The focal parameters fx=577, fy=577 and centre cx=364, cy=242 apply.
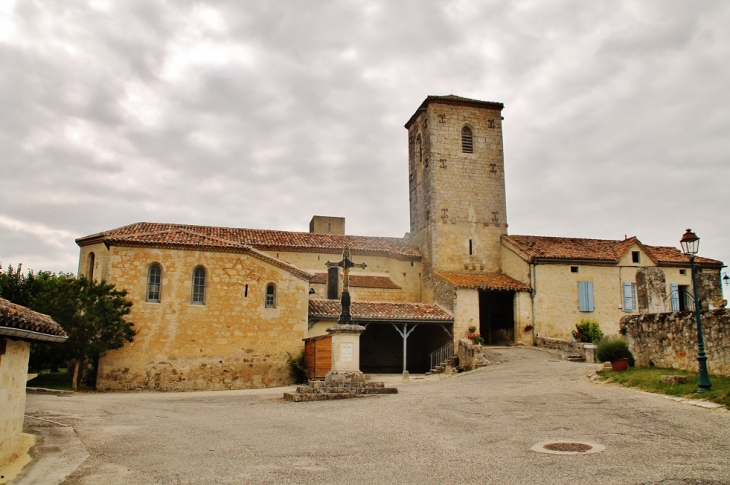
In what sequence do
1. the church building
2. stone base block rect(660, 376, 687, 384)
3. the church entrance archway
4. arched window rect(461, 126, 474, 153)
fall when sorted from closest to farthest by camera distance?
1. stone base block rect(660, 376, 687, 384)
2. the church building
3. the church entrance archway
4. arched window rect(461, 126, 474, 153)

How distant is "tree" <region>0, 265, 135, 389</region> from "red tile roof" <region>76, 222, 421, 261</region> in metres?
2.60

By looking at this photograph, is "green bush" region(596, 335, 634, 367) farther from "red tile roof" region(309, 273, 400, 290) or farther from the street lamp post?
"red tile roof" region(309, 273, 400, 290)

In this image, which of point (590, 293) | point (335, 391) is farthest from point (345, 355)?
point (590, 293)

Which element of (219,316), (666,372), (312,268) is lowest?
(666,372)

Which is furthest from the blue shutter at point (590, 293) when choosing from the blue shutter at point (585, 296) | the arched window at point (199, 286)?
the arched window at point (199, 286)

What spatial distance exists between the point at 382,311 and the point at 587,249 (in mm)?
13013

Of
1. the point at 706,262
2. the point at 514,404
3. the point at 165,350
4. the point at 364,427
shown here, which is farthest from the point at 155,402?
the point at 706,262

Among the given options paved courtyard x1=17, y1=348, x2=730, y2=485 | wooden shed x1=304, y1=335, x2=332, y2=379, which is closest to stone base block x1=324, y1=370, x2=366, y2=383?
paved courtyard x1=17, y1=348, x2=730, y2=485

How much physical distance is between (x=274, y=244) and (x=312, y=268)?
97.0 inches

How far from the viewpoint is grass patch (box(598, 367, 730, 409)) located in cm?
1201

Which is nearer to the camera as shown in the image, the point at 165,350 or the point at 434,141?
the point at 165,350

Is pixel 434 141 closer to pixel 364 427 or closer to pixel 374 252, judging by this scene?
pixel 374 252

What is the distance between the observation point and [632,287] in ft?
106

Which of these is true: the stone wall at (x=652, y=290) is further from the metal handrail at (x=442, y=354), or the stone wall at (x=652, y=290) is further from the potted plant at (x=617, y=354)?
the metal handrail at (x=442, y=354)
